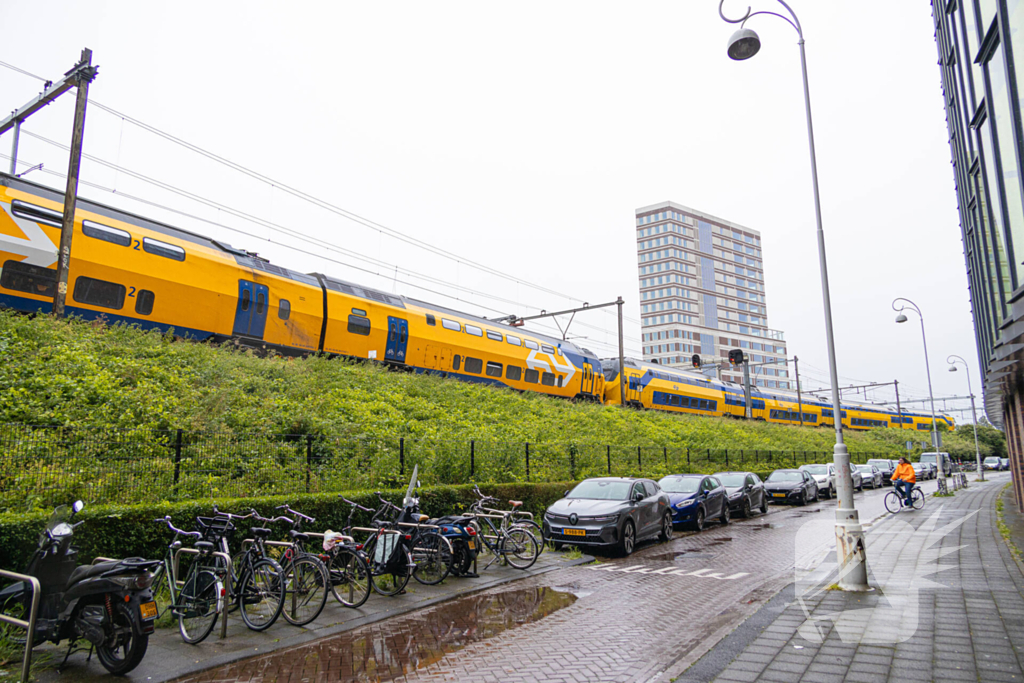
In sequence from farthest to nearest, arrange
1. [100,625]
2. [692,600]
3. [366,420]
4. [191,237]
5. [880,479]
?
[880,479] → [191,237] → [366,420] → [692,600] → [100,625]

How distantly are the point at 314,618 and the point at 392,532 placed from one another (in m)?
1.66

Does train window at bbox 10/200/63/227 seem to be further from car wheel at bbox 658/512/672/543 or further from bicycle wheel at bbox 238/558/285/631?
car wheel at bbox 658/512/672/543

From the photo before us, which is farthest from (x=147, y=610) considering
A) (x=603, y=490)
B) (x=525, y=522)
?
(x=603, y=490)

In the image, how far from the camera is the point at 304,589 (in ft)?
22.2

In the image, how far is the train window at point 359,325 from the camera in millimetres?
20188

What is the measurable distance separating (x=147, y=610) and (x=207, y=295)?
12.6 metres

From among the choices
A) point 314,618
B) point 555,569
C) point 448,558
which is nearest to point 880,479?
point 555,569

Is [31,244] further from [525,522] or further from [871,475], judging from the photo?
[871,475]

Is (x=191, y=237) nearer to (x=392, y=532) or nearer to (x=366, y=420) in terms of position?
(x=366, y=420)

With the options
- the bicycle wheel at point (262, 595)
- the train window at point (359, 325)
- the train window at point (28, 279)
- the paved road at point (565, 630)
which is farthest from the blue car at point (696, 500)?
the train window at point (28, 279)

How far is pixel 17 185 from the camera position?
13344 millimetres

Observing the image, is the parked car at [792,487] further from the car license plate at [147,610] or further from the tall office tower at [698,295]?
the tall office tower at [698,295]

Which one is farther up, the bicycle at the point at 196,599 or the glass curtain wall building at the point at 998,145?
the glass curtain wall building at the point at 998,145

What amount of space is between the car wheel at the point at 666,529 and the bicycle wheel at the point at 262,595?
31.2 ft
